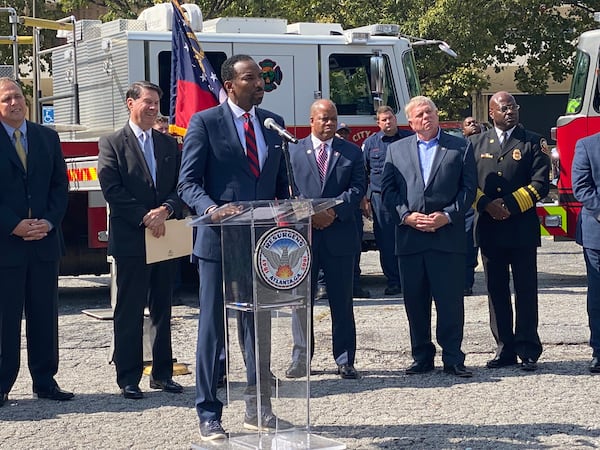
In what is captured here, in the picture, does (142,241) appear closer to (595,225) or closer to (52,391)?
(52,391)

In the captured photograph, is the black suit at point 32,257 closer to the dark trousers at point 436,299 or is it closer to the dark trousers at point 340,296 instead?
the dark trousers at point 340,296

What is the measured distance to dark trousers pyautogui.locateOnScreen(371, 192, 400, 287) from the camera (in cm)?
1220

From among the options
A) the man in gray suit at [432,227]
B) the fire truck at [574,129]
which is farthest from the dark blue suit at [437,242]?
the fire truck at [574,129]

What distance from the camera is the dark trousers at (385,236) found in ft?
40.0

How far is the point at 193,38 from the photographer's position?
10.7m

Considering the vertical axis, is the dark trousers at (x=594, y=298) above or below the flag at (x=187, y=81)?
below

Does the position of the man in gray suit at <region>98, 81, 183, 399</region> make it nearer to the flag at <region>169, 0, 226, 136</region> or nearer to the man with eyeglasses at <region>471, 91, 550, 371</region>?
the man with eyeglasses at <region>471, 91, 550, 371</region>

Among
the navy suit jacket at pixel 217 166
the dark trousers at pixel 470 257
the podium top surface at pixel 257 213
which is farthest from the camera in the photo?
the dark trousers at pixel 470 257

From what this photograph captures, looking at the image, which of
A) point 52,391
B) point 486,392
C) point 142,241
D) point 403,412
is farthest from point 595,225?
point 52,391

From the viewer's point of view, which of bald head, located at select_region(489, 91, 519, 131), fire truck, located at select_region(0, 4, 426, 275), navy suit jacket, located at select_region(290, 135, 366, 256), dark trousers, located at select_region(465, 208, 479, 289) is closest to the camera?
navy suit jacket, located at select_region(290, 135, 366, 256)

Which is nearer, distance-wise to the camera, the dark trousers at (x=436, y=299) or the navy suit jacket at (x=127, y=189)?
the navy suit jacket at (x=127, y=189)

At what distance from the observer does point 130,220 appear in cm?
746

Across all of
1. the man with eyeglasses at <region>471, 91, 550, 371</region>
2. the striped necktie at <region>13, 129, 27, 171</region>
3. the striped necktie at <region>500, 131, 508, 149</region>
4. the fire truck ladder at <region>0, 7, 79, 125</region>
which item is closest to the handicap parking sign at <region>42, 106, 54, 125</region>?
the fire truck ladder at <region>0, 7, 79, 125</region>

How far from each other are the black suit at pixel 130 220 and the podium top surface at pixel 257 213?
1.88 m
